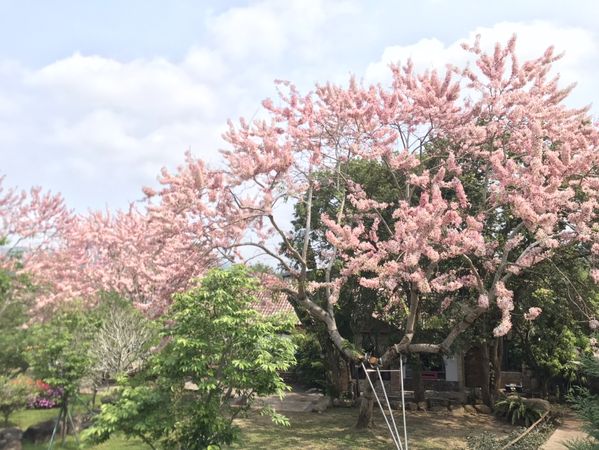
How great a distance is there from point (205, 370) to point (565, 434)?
11103 millimetres

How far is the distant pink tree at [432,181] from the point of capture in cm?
1058

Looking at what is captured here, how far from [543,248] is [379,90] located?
18.5 ft

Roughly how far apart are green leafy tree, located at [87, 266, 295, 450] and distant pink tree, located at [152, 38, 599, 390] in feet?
8.62

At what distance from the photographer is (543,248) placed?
11.4 m

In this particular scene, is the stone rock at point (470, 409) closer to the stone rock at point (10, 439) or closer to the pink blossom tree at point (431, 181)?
the pink blossom tree at point (431, 181)

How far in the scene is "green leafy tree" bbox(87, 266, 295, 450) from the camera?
8.74 m

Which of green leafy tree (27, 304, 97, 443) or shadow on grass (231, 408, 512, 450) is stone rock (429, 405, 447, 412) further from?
green leafy tree (27, 304, 97, 443)

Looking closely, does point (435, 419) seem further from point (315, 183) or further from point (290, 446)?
point (315, 183)

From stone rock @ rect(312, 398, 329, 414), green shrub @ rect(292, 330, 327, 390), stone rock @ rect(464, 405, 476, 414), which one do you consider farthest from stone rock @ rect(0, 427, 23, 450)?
stone rock @ rect(464, 405, 476, 414)

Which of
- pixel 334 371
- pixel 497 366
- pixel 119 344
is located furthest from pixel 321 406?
pixel 119 344

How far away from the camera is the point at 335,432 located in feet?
47.4

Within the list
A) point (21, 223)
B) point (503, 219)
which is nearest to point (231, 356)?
point (503, 219)

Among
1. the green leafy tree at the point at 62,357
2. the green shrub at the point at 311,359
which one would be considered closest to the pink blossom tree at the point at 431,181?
the green leafy tree at the point at 62,357

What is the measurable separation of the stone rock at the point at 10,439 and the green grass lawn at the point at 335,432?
0.55m
